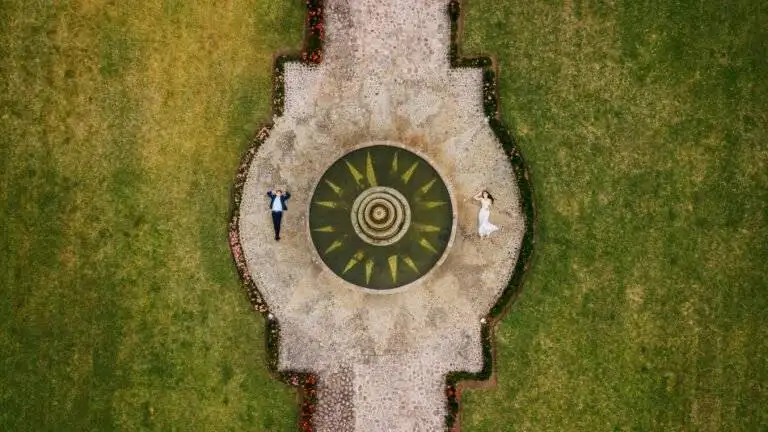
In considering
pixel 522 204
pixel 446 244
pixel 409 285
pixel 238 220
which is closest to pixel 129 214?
pixel 238 220

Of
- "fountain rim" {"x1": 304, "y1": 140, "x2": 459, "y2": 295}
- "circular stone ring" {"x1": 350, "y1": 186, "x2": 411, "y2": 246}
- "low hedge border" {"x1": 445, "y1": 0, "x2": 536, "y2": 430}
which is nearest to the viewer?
"circular stone ring" {"x1": 350, "y1": 186, "x2": 411, "y2": 246}

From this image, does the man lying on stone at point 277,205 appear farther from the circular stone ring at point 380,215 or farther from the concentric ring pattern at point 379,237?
the circular stone ring at point 380,215

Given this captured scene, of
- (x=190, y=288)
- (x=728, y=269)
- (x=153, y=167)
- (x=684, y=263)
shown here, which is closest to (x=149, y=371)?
(x=190, y=288)

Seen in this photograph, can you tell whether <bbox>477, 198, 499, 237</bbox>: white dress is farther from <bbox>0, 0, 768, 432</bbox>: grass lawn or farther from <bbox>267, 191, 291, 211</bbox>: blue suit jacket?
<bbox>267, 191, 291, 211</bbox>: blue suit jacket

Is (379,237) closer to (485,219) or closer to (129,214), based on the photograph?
(485,219)

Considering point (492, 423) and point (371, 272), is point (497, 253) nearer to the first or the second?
point (371, 272)

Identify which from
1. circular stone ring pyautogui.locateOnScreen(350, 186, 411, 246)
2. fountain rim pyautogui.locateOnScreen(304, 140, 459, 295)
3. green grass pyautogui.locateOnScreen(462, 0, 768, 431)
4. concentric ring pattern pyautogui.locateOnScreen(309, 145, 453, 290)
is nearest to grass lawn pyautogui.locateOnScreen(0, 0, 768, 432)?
green grass pyautogui.locateOnScreen(462, 0, 768, 431)

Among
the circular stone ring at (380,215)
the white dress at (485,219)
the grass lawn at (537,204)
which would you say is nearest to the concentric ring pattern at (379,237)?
the circular stone ring at (380,215)
